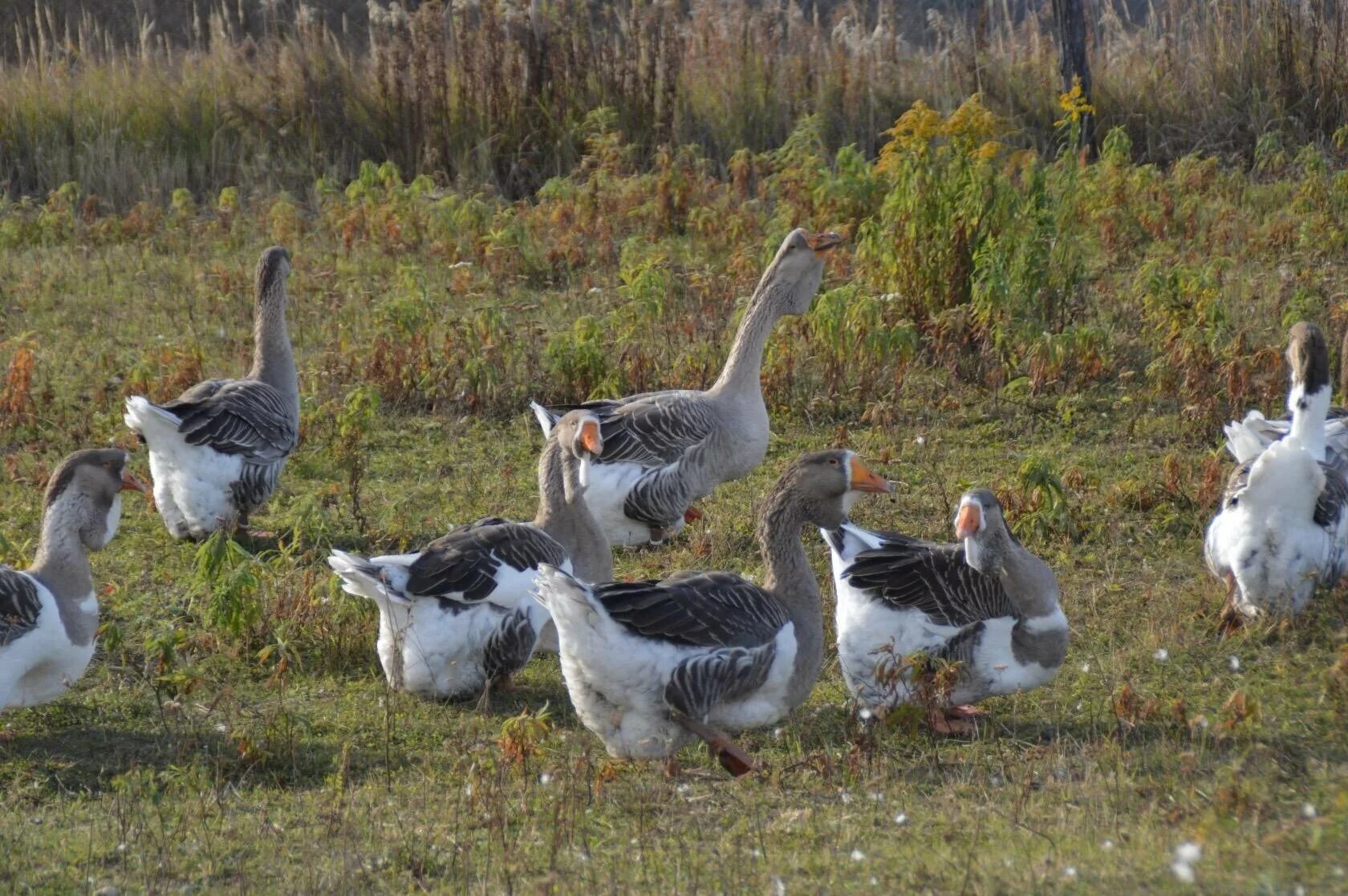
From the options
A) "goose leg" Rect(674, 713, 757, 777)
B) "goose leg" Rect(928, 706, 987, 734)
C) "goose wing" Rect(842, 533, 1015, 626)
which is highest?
"goose wing" Rect(842, 533, 1015, 626)

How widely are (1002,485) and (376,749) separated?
3.56 metres

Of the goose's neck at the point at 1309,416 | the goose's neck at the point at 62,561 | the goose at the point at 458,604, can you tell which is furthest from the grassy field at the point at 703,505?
the goose's neck at the point at 1309,416

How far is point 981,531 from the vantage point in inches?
215

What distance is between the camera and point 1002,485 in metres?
7.73

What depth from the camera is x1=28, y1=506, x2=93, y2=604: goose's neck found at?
223 inches

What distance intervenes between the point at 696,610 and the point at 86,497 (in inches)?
94.3

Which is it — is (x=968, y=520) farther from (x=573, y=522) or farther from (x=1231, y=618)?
(x=573, y=522)

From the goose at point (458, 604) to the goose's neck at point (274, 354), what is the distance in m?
2.55

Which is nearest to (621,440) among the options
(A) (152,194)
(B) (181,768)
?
(B) (181,768)

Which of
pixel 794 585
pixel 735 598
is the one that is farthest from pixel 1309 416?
pixel 735 598

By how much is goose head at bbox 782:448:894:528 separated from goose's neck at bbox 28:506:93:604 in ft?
8.60

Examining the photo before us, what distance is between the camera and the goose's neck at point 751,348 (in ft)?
27.0

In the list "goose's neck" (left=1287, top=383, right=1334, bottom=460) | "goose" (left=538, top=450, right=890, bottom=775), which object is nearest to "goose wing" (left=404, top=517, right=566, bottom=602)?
"goose" (left=538, top=450, right=890, bottom=775)

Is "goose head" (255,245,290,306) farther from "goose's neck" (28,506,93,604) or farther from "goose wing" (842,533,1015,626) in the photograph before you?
"goose wing" (842,533,1015,626)
